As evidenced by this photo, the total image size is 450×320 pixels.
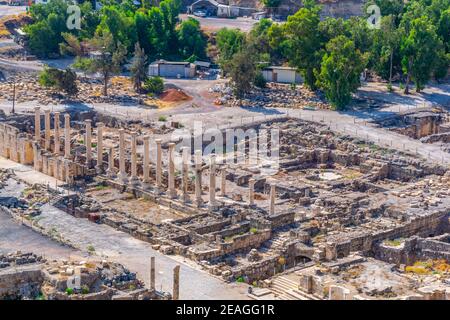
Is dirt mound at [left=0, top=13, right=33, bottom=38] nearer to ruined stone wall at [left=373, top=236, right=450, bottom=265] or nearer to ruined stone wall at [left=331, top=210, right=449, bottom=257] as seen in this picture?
ruined stone wall at [left=331, top=210, right=449, bottom=257]

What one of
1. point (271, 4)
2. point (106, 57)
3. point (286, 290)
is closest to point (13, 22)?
point (106, 57)

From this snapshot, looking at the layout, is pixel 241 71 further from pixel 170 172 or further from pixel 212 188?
pixel 212 188

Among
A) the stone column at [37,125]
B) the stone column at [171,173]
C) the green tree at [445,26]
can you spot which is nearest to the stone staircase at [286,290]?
the stone column at [171,173]

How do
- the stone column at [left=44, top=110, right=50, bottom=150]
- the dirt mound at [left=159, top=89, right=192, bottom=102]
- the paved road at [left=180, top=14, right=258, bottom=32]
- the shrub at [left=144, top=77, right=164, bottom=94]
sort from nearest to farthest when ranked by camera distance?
the stone column at [left=44, top=110, right=50, bottom=150] < the dirt mound at [left=159, top=89, right=192, bottom=102] < the shrub at [left=144, top=77, right=164, bottom=94] < the paved road at [left=180, top=14, right=258, bottom=32]

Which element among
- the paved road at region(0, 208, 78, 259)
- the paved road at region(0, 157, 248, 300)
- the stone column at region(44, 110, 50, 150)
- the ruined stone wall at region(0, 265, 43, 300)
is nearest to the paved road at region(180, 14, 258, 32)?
the stone column at region(44, 110, 50, 150)

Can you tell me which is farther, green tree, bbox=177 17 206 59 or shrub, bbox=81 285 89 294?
green tree, bbox=177 17 206 59

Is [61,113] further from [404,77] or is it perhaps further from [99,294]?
[99,294]

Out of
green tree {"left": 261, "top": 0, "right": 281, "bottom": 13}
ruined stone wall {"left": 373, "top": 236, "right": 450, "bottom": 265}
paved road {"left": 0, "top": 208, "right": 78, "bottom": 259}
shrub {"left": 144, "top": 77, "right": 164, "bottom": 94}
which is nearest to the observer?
paved road {"left": 0, "top": 208, "right": 78, "bottom": 259}
